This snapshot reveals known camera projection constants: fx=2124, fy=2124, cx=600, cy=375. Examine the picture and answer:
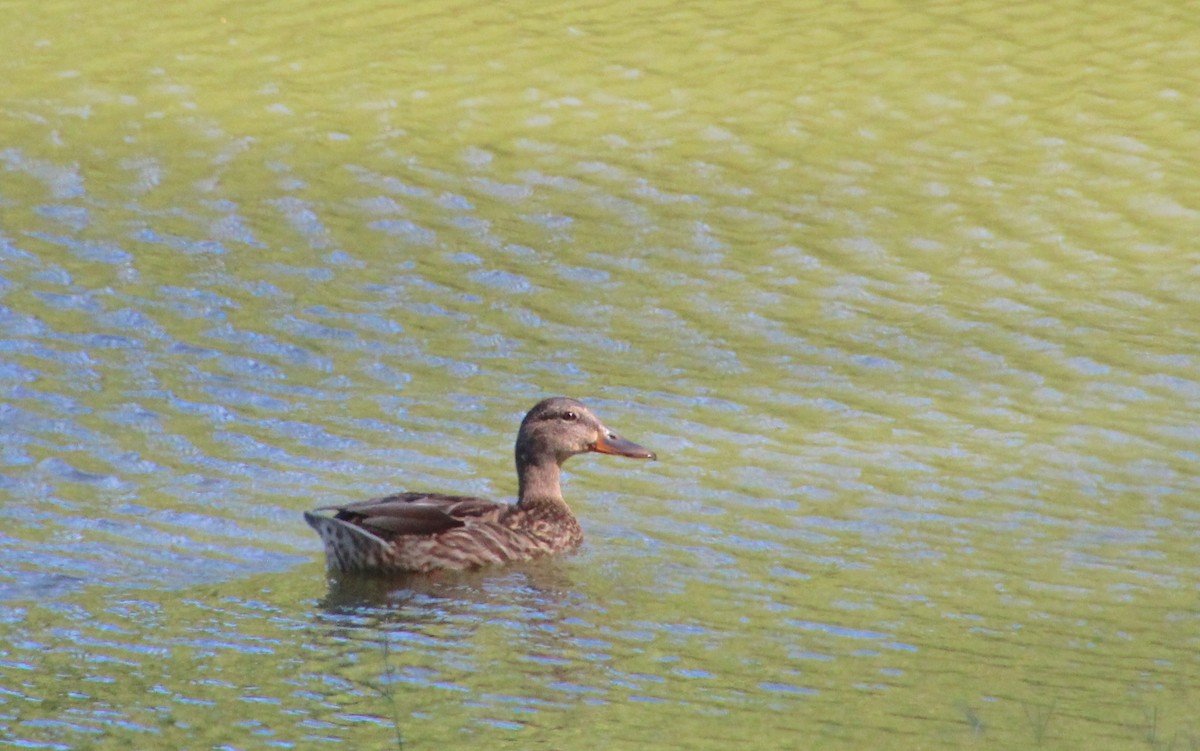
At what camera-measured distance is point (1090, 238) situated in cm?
1391

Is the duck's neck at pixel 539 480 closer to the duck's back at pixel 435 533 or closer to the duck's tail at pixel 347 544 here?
the duck's back at pixel 435 533

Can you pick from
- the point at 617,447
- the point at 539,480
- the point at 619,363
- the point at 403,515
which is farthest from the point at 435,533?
the point at 619,363

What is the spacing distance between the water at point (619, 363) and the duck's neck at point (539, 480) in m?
0.25

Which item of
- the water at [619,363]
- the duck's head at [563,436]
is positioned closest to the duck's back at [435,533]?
the water at [619,363]

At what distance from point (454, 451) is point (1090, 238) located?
5.35 metres

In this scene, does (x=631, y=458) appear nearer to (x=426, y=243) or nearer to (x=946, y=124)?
(x=426, y=243)

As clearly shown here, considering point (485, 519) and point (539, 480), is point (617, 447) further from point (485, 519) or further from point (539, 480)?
point (485, 519)

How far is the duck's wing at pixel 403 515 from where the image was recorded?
8945 millimetres

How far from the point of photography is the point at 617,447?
10062mm

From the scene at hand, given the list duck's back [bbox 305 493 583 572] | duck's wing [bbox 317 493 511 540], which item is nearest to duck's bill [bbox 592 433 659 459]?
duck's back [bbox 305 493 583 572]

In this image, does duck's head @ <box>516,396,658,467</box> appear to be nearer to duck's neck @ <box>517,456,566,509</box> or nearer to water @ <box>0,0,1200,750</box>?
duck's neck @ <box>517,456,566,509</box>

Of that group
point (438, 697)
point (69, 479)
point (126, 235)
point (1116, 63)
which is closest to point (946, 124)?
point (1116, 63)

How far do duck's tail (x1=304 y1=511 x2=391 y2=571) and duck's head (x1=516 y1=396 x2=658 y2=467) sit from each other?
1.24 m

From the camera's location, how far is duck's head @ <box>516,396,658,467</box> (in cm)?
995
